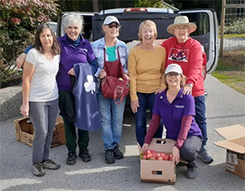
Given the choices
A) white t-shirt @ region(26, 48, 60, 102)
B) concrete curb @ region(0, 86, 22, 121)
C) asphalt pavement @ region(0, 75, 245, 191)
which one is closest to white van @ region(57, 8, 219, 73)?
asphalt pavement @ region(0, 75, 245, 191)

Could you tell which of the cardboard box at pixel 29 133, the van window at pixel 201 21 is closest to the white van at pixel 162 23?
the van window at pixel 201 21

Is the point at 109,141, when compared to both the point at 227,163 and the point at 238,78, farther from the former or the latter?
the point at 238,78

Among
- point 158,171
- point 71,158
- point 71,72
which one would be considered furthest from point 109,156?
point 71,72

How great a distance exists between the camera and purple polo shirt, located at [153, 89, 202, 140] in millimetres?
3723

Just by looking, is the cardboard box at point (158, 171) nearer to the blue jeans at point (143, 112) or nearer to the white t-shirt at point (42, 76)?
the blue jeans at point (143, 112)

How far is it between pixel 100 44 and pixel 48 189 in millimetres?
1852

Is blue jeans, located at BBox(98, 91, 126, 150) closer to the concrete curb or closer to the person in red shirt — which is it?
the person in red shirt

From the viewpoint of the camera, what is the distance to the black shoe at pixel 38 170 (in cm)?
394

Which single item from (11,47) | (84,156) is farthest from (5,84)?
(84,156)

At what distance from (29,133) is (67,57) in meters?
1.99

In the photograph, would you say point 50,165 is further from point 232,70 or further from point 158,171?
point 232,70

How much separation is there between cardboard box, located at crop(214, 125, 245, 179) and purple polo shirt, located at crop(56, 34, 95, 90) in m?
1.93

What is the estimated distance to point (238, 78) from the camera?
A: 9.80 meters

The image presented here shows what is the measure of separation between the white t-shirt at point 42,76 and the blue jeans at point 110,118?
74cm
